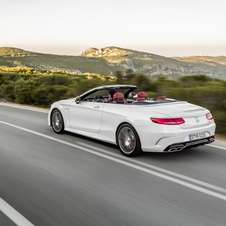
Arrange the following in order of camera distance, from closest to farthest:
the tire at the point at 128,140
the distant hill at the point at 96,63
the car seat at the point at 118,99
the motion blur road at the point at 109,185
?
1. the motion blur road at the point at 109,185
2. the tire at the point at 128,140
3. the car seat at the point at 118,99
4. the distant hill at the point at 96,63

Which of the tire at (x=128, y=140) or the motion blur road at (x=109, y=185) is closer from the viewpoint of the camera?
the motion blur road at (x=109, y=185)

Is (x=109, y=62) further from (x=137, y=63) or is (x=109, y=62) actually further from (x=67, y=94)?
(x=67, y=94)

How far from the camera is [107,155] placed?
5734 mm

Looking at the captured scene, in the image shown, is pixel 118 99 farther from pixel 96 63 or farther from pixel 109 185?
pixel 96 63

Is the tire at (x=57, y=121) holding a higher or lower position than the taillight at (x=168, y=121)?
lower

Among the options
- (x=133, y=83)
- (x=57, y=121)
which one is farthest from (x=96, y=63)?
(x=57, y=121)

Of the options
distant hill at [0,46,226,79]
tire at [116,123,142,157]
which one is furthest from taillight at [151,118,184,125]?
distant hill at [0,46,226,79]

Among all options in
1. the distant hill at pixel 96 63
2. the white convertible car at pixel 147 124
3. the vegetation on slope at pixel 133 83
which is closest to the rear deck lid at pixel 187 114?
the white convertible car at pixel 147 124

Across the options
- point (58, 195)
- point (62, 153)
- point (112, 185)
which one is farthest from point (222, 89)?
point (58, 195)

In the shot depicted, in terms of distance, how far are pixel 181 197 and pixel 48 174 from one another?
2127 mm

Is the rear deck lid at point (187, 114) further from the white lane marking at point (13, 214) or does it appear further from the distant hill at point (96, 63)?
the distant hill at point (96, 63)

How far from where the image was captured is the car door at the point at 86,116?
20.6ft

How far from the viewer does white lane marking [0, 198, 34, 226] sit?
3.02 metres

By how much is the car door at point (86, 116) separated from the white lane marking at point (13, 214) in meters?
3.05
